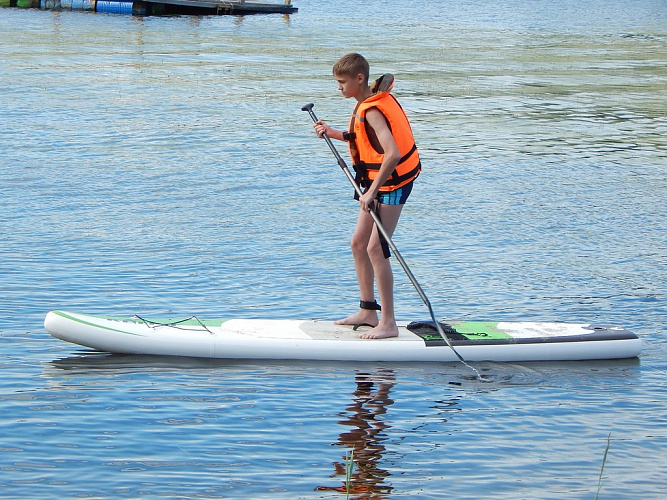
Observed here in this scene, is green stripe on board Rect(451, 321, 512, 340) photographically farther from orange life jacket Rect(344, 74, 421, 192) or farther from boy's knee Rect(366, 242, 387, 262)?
orange life jacket Rect(344, 74, 421, 192)

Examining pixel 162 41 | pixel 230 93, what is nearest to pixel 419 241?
pixel 230 93

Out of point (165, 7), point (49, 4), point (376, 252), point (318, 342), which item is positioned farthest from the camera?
point (49, 4)

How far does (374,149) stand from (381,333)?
133 centimetres

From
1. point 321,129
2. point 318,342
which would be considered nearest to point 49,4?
point 321,129

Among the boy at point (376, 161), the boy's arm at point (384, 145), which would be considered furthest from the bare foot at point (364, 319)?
the boy's arm at point (384, 145)

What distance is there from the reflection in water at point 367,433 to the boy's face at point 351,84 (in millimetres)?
1921

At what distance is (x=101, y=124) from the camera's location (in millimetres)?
19219

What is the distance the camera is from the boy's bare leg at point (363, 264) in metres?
7.69

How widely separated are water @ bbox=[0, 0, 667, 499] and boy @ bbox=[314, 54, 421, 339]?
0.66m

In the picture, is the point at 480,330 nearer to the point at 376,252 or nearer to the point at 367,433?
the point at 376,252

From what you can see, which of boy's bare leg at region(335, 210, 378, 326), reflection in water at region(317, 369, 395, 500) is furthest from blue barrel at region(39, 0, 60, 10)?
reflection in water at region(317, 369, 395, 500)

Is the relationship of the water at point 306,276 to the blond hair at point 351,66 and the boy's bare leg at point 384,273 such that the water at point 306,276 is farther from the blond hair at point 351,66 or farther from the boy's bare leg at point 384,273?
the blond hair at point 351,66

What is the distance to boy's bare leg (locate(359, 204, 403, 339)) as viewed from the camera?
24.8 feet

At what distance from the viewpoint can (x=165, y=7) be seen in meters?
48.2
